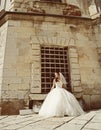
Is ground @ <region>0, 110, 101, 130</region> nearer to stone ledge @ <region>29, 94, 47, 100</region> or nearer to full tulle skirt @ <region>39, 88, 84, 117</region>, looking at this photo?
full tulle skirt @ <region>39, 88, 84, 117</region>

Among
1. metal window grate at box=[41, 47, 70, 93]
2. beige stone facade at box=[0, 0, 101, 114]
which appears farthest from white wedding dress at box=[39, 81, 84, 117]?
metal window grate at box=[41, 47, 70, 93]

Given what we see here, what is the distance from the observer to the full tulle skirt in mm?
5127

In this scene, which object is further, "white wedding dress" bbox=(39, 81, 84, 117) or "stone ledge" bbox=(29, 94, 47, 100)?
"stone ledge" bbox=(29, 94, 47, 100)

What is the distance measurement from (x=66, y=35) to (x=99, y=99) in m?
3.20

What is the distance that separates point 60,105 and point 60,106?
0.03m

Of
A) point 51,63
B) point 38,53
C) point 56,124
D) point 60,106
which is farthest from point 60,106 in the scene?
point 38,53

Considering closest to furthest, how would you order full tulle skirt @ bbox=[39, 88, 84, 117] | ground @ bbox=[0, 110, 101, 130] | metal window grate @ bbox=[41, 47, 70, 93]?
ground @ bbox=[0, 110, 101, 130] < full tulle skirt @ bbox=[39, 88, 84, 117] < metal window grate @ bbox=[41, 47, 70, 93]

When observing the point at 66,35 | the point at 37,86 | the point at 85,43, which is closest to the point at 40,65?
the point at 37,86

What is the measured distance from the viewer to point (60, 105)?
5.25 metres

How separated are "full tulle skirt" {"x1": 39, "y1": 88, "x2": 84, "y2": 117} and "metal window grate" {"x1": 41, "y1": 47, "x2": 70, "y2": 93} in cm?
148

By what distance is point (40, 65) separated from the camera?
23.8 ft

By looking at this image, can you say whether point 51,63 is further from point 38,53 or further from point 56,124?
point 56,124

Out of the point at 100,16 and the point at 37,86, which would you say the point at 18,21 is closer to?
the point at 37,86

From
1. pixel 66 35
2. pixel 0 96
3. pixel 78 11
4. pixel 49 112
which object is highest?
pixel 78 11
